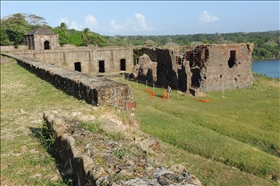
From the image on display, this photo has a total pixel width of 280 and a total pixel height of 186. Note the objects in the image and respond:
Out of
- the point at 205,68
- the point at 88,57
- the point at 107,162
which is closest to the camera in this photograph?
the point at 107,162

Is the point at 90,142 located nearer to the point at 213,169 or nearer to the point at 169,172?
the point at 169,172

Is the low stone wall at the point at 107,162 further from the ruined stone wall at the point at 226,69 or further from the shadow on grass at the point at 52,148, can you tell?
the ruined stone wall at the point at 226,69

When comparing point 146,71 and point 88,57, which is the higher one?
point 88,57

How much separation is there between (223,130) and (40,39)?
25270mm

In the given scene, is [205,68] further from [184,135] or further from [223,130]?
[184,135]

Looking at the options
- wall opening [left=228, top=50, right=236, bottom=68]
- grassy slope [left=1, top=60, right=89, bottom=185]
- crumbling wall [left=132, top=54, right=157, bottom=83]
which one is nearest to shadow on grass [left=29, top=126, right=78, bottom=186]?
grassy slope [left=1, top=60, right=89, bottom=185]

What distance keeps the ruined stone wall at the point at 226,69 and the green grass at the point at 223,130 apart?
17.7 ft

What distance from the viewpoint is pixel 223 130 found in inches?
496

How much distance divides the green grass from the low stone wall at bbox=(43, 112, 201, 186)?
4.61 m

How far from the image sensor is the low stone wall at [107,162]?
2756 mm

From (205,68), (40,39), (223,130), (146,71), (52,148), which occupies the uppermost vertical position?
(40,39)

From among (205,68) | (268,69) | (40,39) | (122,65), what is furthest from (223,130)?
(268,69)

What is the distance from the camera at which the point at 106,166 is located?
3092 mm

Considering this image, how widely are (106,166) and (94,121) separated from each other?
6.76 ft
